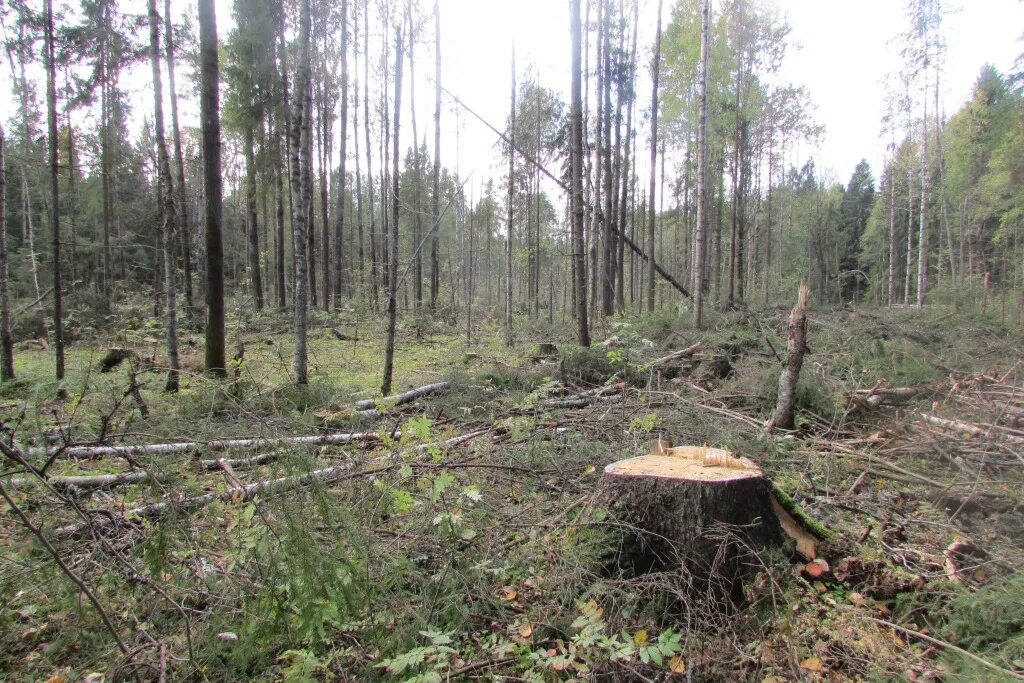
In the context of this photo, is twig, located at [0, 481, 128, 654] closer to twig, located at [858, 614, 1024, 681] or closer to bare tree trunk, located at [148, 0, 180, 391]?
twig, located at [858, 614, 1024, 681]

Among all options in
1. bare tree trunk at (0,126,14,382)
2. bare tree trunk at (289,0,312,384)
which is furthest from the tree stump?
bare tree trunk at (0,126,14,382)

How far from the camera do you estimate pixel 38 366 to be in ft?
36.5

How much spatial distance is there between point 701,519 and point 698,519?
2 centimetres

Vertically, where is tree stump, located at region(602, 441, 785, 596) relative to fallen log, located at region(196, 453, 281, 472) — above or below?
below

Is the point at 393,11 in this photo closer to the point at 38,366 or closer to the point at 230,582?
the point at 38,366

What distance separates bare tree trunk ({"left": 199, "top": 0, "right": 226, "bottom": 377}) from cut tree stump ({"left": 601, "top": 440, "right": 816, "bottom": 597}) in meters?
7.34

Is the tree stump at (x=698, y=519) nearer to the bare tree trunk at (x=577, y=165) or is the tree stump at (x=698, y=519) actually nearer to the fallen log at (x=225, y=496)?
the fallen log at (x=225, y=496)

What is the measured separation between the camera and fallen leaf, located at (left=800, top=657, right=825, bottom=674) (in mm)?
2400

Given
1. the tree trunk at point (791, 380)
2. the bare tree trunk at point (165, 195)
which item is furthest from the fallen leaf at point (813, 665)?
the bare tree trunk at point (165, 195)

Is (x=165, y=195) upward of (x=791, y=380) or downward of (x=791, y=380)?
upward

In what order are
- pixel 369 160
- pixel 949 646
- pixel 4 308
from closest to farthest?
1. pixel 949 646
2. pixel 4 308
3. pixel 369 160

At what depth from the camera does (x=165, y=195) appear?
8766mm

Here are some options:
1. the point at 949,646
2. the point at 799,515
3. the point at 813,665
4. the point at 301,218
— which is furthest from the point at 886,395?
the point at 301,218

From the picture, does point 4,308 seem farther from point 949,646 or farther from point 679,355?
point 949,646
